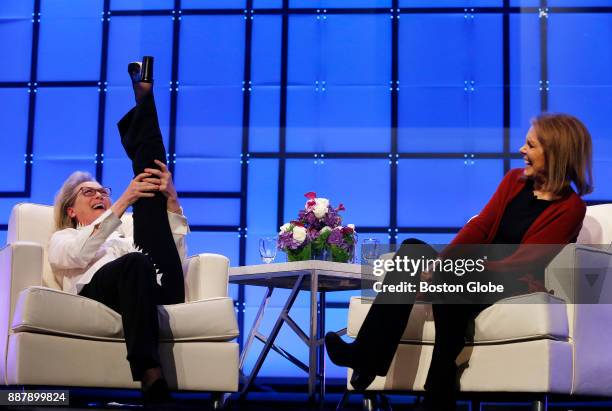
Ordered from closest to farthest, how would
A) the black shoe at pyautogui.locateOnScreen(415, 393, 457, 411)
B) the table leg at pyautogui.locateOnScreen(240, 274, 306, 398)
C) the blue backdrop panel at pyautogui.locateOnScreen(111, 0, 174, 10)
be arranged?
1. the black shoe at pyautogui.locateOnScreen(415, 393, 457, 411)
2. the table leg at pyautogui.locateOnScreen(240, 274, 306, 398)
3. the blue backdrop panel at pyautogui.locateOnScreen(111, 0, 174, 10)

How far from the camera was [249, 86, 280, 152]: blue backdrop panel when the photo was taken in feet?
19.0

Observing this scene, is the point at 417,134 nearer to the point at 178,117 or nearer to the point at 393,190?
the point at 393,190

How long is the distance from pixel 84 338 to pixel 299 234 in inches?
55.6

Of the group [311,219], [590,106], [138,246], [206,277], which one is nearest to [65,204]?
[138,246]

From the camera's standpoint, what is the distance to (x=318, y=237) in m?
4.39

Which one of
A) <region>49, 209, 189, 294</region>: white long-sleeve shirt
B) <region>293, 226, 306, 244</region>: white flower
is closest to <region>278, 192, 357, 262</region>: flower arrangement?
<region>293, 226, 306, 244</region>: white flower

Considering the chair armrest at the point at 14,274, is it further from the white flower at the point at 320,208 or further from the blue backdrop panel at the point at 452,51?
the blue backdrop panel at the point at 452,51

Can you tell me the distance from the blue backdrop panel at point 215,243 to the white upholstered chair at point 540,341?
2.67 metres

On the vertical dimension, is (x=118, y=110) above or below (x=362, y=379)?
above

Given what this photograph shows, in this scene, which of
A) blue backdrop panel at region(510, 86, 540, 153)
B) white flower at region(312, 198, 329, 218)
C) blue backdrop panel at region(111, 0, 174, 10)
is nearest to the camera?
white flower at region(312, 198, 329, 218)

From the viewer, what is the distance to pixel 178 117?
5.88 meters

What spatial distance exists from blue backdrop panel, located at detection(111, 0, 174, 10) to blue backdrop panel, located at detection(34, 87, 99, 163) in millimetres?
595

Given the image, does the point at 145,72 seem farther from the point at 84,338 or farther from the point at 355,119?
the point at 355,119
